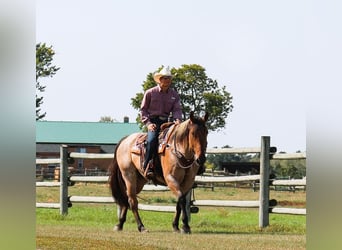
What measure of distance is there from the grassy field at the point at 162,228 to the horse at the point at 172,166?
1.30 feet

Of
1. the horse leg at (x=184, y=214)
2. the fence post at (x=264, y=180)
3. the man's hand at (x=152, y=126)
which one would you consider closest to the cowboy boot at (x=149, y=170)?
the man's hand at (x=152, y=126)

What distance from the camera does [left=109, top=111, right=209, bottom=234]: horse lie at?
820 cm

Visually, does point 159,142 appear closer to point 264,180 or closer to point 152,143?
point 152,143

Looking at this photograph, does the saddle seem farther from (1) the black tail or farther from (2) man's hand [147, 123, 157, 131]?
(1) the black tail

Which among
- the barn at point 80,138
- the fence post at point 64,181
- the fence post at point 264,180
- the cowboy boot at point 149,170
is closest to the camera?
the cowboy boot at point 149,170

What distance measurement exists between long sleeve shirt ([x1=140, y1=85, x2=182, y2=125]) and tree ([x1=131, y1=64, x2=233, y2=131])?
1.95 metres

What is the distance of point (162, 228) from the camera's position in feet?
32.3

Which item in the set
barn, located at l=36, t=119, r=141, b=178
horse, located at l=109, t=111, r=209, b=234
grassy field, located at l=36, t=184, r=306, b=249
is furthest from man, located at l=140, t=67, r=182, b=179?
barn, located at l=36, t=119, r=141, b=178

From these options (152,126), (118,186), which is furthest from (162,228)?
(152,126)

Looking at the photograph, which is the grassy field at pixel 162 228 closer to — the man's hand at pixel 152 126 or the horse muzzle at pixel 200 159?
the horse muzzle at pixel 200 159

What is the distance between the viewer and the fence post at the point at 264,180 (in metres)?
10.4

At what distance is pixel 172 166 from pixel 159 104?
0.82 m
